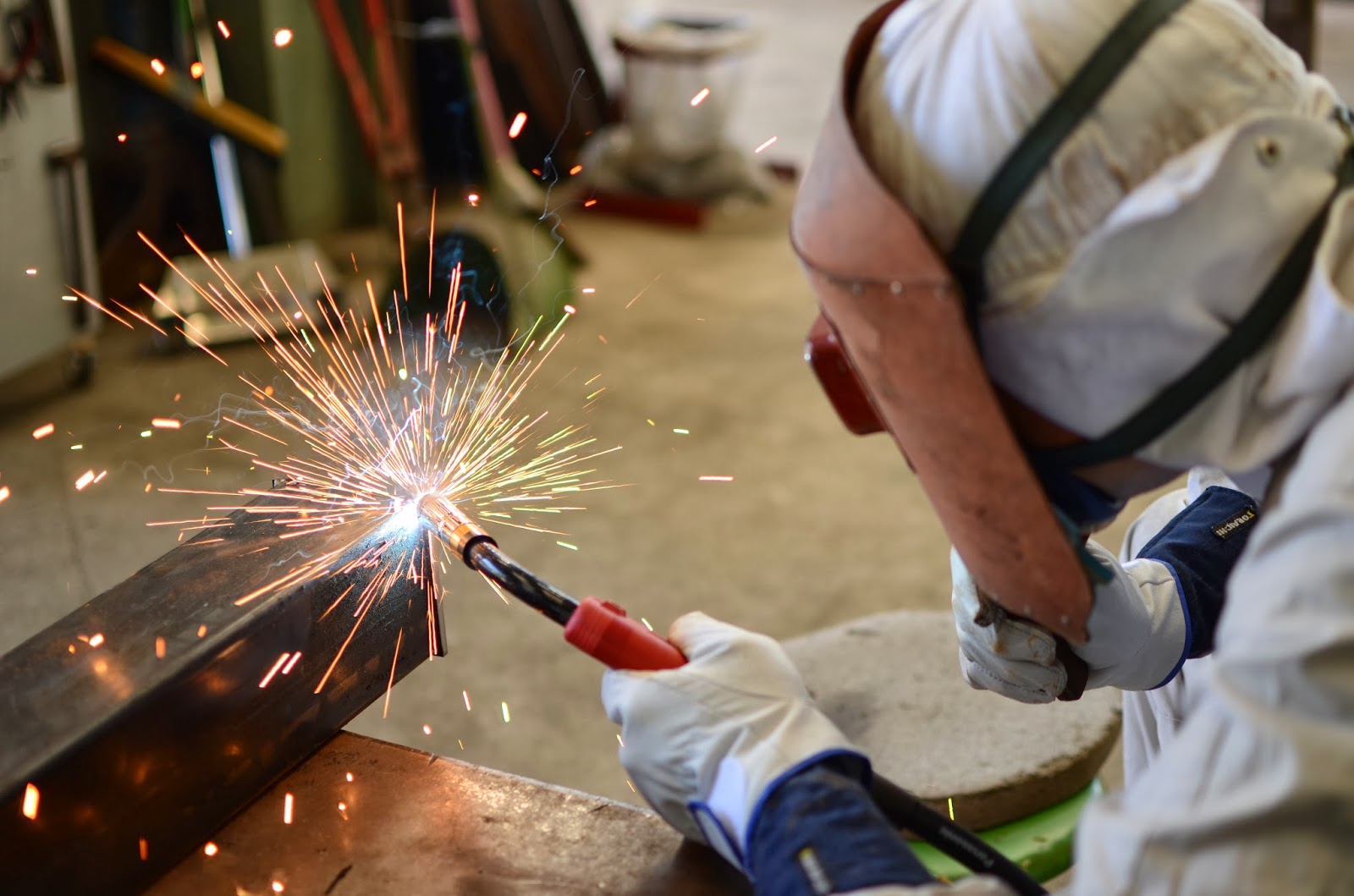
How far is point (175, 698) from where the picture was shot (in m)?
1.27

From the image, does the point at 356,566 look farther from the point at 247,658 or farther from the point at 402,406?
the point at 402,406

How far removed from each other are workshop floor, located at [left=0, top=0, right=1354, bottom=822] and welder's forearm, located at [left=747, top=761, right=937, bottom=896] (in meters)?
1.55

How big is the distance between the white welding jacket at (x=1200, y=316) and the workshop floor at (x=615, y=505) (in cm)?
183

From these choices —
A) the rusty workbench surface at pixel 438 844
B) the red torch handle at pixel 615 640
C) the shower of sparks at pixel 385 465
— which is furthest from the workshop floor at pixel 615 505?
the red torch handle at pixel 615 640

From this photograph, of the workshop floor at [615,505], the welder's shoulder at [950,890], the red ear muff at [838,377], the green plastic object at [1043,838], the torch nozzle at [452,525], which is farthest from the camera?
the workshop floor at [615,505]

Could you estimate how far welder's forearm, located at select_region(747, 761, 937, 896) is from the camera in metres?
1.09

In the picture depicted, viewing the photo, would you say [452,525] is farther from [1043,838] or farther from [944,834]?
[1043,838]

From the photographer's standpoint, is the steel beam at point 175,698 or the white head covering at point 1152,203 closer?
the white head covering at point 1152,203

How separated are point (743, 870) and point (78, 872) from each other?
1.98 ft

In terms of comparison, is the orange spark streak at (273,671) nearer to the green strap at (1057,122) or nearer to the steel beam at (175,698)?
the steel beam at (175,698)

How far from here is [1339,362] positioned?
3.25 feet

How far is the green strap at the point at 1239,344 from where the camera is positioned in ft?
3.31

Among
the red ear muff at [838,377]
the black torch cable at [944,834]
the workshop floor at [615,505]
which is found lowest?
the workshop floor at [615,505]

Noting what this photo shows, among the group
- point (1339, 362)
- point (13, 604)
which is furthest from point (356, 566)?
point (13, 604)
